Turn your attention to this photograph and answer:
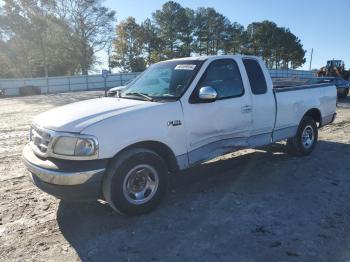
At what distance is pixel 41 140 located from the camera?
14.8ft

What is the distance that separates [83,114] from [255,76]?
2.98 meters

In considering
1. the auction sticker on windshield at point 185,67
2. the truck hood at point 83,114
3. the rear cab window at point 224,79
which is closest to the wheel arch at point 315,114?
the rear cab window at point 224,79

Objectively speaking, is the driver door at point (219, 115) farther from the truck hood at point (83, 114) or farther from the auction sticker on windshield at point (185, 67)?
the truck hood at point (83, 114)

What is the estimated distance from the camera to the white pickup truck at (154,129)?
4211 millimetres

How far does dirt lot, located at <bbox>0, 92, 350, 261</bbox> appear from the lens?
386 cm

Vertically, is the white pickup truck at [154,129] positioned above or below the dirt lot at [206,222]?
above

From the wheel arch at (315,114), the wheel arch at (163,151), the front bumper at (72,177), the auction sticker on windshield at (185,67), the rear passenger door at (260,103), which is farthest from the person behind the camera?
the wheel arch at (315,114)

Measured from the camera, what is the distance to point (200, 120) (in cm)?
518

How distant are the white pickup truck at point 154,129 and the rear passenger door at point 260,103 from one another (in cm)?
2

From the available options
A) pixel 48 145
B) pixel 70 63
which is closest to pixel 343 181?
pixel 48 145

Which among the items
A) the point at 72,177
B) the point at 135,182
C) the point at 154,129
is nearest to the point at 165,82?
the point at 154,129

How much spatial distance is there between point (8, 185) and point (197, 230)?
3404mm

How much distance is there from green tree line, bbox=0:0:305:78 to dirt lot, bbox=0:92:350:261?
5515 cm

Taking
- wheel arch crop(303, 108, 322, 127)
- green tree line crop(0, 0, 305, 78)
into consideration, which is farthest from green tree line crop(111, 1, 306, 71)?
wheel arch crop(303, 108, 322, 127)
